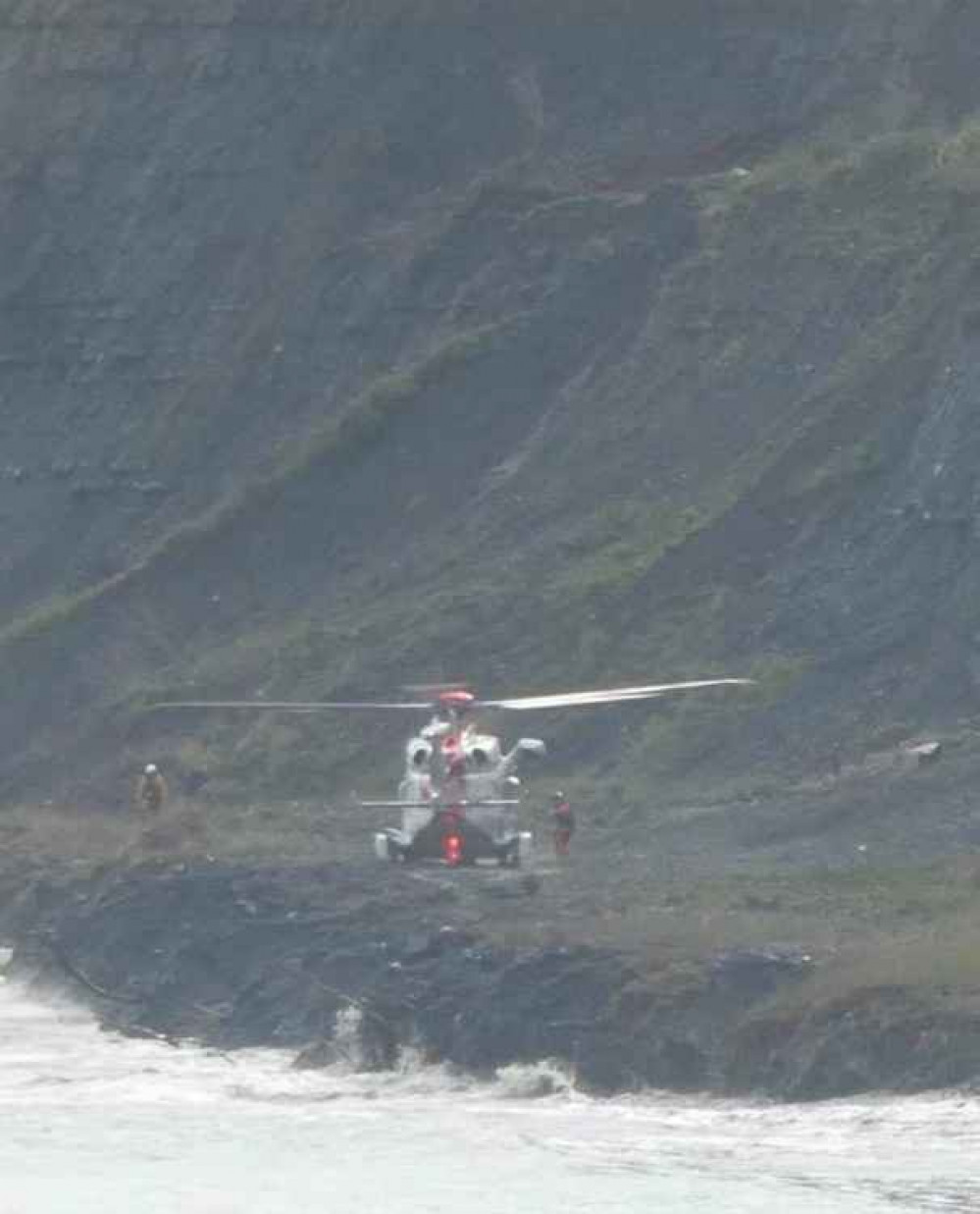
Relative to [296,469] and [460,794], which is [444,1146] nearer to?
[460,794]

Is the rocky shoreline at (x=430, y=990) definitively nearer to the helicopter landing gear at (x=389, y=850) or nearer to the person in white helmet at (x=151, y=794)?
the helicopter landing gear at (x=389, y=850)

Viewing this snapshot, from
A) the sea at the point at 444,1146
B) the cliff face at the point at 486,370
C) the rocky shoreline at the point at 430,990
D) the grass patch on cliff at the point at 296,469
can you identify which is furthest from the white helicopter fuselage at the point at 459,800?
the grass patch on cliff at the point at 296,469

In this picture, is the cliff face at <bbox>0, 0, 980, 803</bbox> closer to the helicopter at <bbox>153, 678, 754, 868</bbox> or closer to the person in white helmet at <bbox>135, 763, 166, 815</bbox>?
the person in white helmet at <bbox>135, 763, 166, 815</bbox>

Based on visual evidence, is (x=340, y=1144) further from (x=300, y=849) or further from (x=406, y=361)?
(x=406, y=361)

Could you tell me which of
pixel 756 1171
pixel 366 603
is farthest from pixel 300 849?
pixel 756 1171

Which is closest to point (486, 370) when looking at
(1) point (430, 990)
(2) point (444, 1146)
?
(1) point (430, 990)

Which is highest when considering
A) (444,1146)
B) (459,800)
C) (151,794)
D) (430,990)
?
(151,794)

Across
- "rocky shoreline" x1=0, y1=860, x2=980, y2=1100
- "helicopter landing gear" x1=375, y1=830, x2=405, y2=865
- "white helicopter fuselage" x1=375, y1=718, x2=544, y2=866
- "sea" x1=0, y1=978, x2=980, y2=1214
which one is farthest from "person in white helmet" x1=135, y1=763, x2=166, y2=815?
"sea" x1=0, y1=978, x2=980, y2=1214
